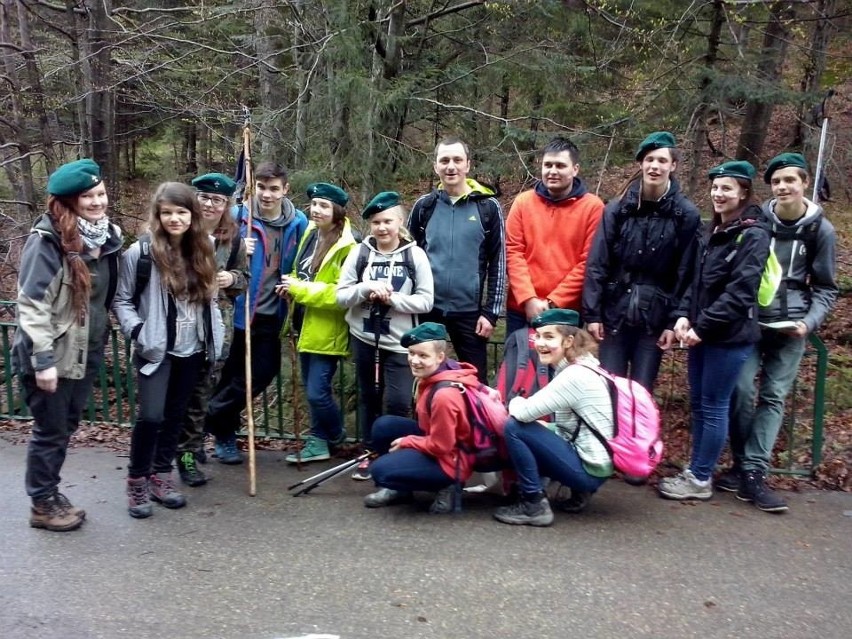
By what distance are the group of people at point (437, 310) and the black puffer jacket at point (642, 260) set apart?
0.01 m

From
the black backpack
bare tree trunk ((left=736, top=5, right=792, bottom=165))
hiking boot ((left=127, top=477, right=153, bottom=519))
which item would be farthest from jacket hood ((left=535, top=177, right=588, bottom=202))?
bare tree trunk ((left=736, top=5, right=792, bottom=165))

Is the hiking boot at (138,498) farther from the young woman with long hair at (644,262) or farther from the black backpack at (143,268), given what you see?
the young woman with long hair at (644,262)

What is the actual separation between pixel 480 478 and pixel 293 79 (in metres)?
6.02

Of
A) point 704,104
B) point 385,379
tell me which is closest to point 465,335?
point 385,379

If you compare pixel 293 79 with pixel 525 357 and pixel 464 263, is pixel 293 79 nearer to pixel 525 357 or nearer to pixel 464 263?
pixel 464 263

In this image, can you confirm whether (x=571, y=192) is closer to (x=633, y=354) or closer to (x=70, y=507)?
(x=633, y=354)

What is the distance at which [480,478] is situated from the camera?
4824 millimetres

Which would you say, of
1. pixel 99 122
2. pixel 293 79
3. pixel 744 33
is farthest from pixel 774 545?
pixel 99 122

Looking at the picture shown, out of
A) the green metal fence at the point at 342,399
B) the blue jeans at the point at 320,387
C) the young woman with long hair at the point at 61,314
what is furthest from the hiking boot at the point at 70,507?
the blue jeans at the point at 320,387

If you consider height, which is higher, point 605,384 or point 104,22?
point 104,22

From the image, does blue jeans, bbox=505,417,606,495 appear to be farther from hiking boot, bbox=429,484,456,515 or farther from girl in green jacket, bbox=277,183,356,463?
girl in green jacket, bbox=277,183,356,463

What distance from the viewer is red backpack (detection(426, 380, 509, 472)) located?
4.10 m

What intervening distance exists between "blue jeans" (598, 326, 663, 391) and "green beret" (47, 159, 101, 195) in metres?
3.16

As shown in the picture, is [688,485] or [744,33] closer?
[688,485]
